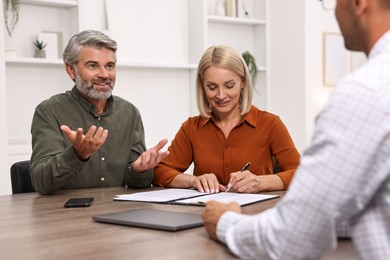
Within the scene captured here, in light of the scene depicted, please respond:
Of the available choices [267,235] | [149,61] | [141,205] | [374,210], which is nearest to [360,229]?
[374,210]

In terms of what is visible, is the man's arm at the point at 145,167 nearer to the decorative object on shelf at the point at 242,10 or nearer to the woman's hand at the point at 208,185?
the woman's hand at the point at 208,185

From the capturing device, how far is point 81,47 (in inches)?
111

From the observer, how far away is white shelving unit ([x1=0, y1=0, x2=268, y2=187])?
4.30 metres

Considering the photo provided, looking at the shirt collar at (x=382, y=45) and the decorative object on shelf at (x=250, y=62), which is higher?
the decorative object on shelf at (x=250, y=62)

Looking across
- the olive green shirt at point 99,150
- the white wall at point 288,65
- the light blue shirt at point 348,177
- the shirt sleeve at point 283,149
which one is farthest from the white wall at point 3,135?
the light blue shirt at point 348,177

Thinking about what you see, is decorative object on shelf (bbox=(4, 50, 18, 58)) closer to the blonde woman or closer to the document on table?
the blonde woman

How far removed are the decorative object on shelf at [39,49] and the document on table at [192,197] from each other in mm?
2439

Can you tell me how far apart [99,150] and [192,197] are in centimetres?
87

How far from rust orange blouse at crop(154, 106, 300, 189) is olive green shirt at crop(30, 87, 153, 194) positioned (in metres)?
0.24

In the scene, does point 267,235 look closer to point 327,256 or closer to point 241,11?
point 327,256

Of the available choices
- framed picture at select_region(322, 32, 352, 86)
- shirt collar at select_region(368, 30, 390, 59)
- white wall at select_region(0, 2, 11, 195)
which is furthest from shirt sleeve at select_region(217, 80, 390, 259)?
framed picture at select_region(322, 32, 352, 86)

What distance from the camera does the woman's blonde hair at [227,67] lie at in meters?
2.64

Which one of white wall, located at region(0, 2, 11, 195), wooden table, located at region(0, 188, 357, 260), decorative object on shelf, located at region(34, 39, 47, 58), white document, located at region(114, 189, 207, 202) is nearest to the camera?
wooden table, located at region(0, 188, 357, 260)

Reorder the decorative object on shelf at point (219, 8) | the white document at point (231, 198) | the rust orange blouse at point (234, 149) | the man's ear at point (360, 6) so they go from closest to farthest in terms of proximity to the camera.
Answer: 1. the man's ear at point (360, 6)
2. the white document at point (231, 198)
3. the rust orange blouse at point (234, 149)
4. the decorative object on shelf at point (219, 8)
